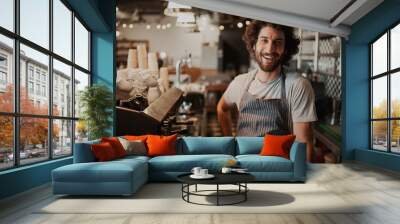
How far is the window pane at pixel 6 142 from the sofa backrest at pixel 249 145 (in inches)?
144

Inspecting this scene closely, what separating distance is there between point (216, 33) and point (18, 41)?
534cm

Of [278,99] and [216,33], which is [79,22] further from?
[278,99]

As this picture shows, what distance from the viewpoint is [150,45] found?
955 cm

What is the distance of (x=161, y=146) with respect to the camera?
23.0 ft

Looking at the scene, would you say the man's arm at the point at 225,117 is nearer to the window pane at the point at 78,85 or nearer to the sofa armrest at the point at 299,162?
the sofa armrest at the point at 299,162

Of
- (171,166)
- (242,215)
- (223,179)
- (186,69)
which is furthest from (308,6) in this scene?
(242,215)

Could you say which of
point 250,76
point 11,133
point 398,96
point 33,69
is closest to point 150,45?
point 250,76

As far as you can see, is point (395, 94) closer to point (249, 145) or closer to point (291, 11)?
point (291, 11)

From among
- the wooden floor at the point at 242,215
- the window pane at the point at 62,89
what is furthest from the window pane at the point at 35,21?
the wooden floor at the point at 242,215

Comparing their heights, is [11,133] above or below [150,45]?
below

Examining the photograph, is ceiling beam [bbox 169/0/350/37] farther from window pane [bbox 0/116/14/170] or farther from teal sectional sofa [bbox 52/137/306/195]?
window pane [bbox 0/116/14/170]

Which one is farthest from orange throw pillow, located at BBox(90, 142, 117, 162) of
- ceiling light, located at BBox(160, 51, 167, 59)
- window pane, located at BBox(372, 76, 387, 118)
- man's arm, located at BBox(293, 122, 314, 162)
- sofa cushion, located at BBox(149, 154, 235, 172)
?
window pane, located at BBox(372, 76, 387, 118)

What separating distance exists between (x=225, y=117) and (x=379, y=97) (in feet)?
11.3

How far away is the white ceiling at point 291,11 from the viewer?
8062 millimetres
